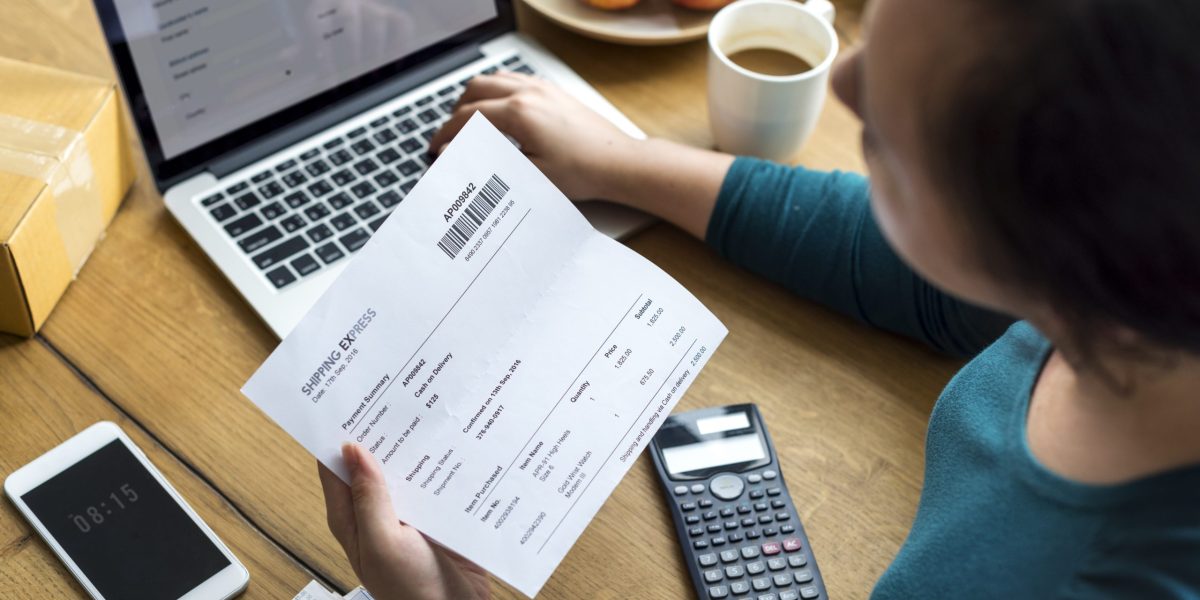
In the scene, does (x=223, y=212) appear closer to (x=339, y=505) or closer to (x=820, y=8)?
(x=339, y=505)

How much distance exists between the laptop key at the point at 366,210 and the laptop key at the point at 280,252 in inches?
2.0

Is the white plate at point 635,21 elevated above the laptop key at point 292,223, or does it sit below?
above

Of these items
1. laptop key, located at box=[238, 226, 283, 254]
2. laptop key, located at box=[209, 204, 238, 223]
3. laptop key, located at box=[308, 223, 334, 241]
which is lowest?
laptop key, located at box=[308, 223, 334, 241]

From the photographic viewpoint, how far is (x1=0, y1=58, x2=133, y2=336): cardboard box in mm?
769

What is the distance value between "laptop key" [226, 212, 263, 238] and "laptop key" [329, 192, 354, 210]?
59mm

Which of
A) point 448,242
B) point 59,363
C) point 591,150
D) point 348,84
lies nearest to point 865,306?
point 591,150

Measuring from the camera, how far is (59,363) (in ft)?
2.62

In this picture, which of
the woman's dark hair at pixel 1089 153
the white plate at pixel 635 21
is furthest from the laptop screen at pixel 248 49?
the woman's dark hair at pixel 1089 153

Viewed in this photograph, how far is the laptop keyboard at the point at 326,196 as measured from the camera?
2.80 ft

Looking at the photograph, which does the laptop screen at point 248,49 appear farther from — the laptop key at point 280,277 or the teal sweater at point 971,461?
the teal sweater at point 971,461

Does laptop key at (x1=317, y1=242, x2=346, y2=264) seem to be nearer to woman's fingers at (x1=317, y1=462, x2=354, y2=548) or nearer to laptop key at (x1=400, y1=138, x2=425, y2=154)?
laptop key at (x1=400, y1=138, x2=425, y2=154)

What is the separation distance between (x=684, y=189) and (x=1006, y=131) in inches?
19.1

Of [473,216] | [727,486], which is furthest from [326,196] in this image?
[727,486]

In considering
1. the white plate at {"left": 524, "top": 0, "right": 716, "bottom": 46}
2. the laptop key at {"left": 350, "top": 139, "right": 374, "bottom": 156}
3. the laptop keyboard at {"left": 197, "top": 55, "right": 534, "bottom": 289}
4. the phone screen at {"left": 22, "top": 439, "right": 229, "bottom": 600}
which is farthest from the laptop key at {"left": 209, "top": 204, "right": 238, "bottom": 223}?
the white plate at {"left": 524, "top": 0, "right": 716, "bottom": 46}
